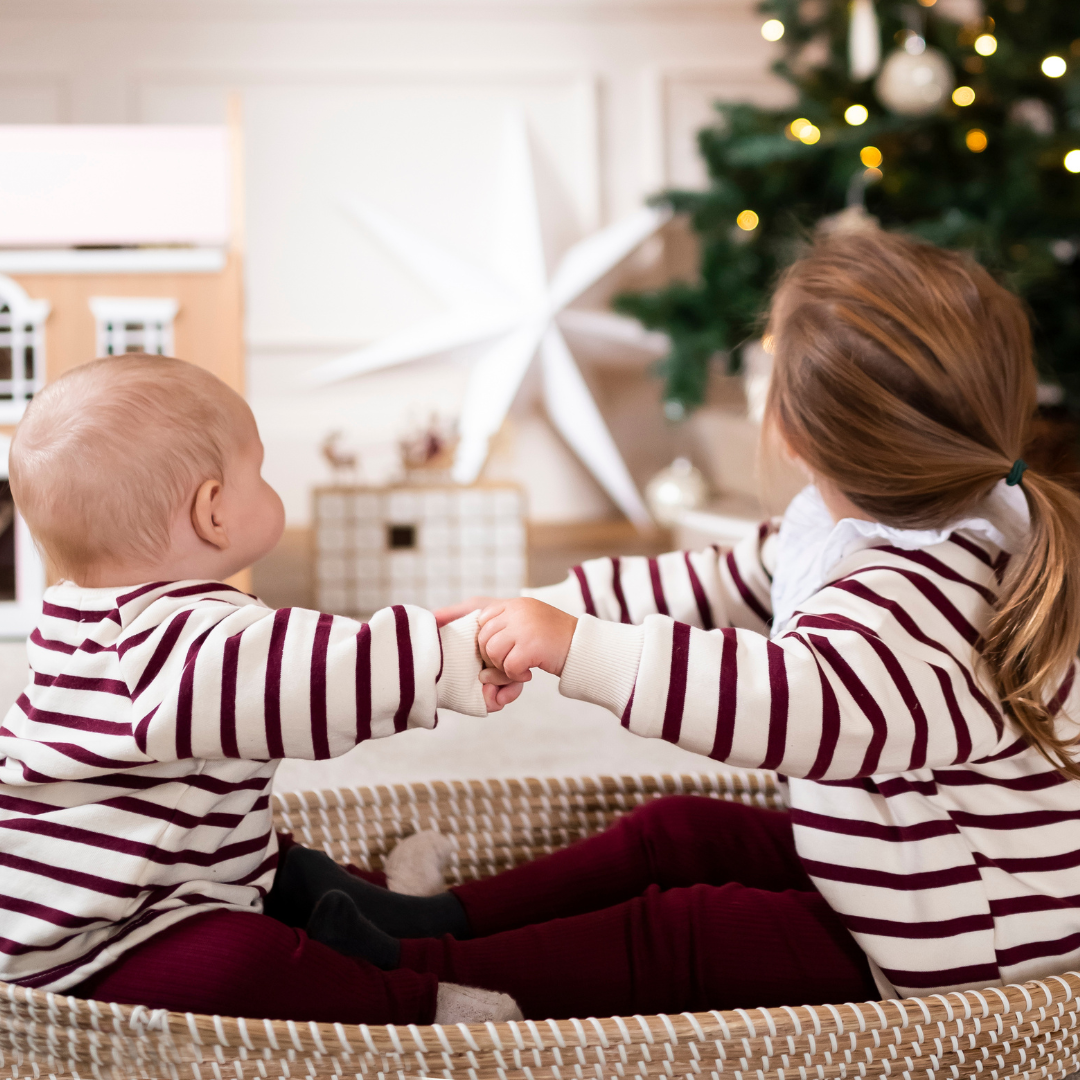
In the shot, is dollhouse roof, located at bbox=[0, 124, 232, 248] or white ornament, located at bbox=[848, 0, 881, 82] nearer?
dollhouse roof, located at bbox=[0, 124, 232, 248]

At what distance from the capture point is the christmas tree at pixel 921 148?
147 cm

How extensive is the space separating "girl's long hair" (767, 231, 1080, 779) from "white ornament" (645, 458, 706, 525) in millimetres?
1538

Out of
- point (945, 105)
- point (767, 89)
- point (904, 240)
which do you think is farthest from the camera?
point (767, 89)

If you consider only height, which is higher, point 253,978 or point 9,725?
point 9,725

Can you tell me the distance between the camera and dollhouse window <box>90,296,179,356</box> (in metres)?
1.47

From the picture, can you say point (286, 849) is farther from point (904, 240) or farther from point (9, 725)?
point (904, 240)

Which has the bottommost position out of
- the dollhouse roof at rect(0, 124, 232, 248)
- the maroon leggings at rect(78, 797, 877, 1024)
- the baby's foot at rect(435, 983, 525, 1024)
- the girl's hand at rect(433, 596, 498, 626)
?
the baby's foot at rect(435, 983, 525, 1024)

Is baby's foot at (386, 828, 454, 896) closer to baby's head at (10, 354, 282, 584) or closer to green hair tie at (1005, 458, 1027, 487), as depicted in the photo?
baby's head at (10, 354, 282, 584)

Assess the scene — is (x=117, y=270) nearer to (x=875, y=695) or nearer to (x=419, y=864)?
(x=419, y=864)

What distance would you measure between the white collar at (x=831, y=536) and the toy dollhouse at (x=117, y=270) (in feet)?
3.35

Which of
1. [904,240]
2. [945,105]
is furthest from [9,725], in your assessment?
[945,105]

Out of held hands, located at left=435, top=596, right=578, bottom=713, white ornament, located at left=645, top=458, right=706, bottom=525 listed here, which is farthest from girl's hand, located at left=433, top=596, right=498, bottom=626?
white ornament, located at left=645, top=458, right=706, bottom=525

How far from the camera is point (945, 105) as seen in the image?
1.55 m

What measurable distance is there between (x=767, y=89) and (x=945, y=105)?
1070mm
